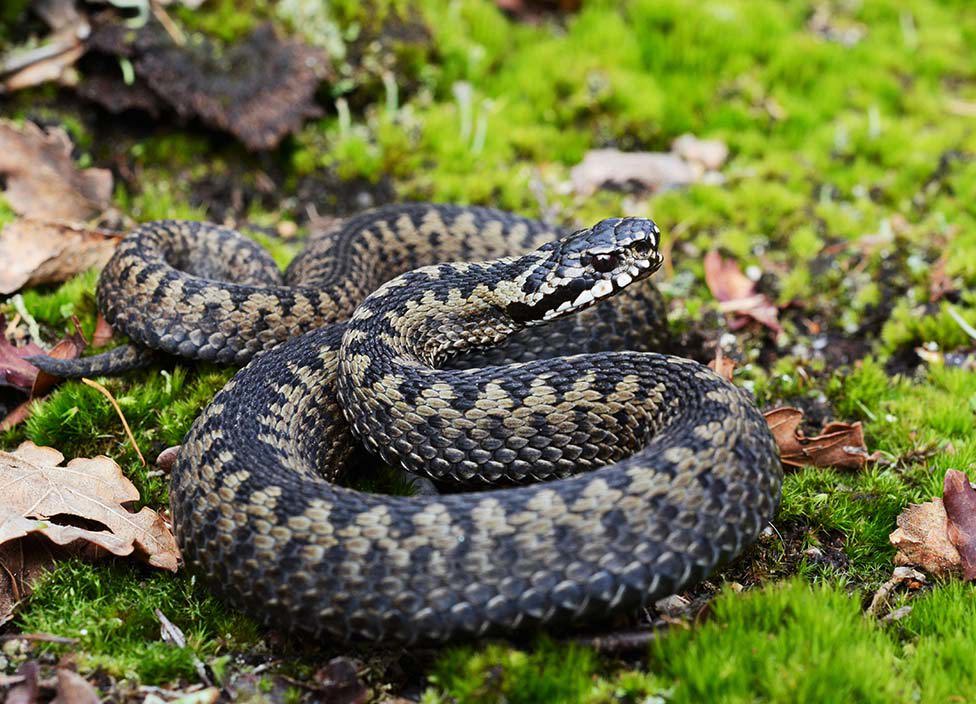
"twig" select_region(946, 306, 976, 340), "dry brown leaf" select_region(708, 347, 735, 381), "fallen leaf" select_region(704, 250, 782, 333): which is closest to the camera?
"dry brown leaf" select_region(708, 347, 735, 381)

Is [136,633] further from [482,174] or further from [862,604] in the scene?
[482,174]

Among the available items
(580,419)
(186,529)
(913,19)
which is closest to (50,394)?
(186,529)

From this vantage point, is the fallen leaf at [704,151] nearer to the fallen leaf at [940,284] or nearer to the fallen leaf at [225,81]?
the fallen leaf at [940,284]

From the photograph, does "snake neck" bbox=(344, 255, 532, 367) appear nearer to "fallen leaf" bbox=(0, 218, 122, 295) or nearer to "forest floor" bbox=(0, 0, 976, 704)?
"forest floor" bbox=(0, 0, 976, 704)

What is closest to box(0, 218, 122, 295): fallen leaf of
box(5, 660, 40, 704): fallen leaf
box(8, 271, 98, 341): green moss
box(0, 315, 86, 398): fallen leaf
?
box(8, 271, 98, 341): green moss

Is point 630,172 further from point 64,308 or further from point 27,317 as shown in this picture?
point 27,317
